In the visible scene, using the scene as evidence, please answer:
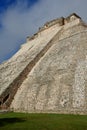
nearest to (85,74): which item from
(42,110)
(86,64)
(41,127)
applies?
(86,64)

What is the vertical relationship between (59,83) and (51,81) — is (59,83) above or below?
below

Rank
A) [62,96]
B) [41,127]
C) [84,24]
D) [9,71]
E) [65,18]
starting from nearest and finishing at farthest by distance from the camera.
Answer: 1. [41,127]
2. [62,96]
3. [9,71]
4. [84,24]
5. [65,18]

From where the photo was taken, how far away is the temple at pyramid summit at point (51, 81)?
16328mm

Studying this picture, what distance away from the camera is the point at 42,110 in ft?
57.0

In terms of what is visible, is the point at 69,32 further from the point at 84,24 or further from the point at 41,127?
the point at 41,127

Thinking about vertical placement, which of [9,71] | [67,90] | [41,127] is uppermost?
[9,71]

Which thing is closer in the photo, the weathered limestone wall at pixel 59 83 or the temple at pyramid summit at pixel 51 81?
the weathered limestone wall at pixel 59 83

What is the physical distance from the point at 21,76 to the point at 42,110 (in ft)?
20.2

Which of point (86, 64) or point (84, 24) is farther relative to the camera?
point (84, 24)

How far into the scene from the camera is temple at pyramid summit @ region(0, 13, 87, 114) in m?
16.3

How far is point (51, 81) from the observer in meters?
18.8

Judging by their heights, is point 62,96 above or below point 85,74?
below

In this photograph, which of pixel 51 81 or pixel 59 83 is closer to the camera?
pixel 59 83

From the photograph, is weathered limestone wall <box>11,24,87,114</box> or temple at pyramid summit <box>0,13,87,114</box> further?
temple at pyramid summit <box>0,13,87,114</box>
